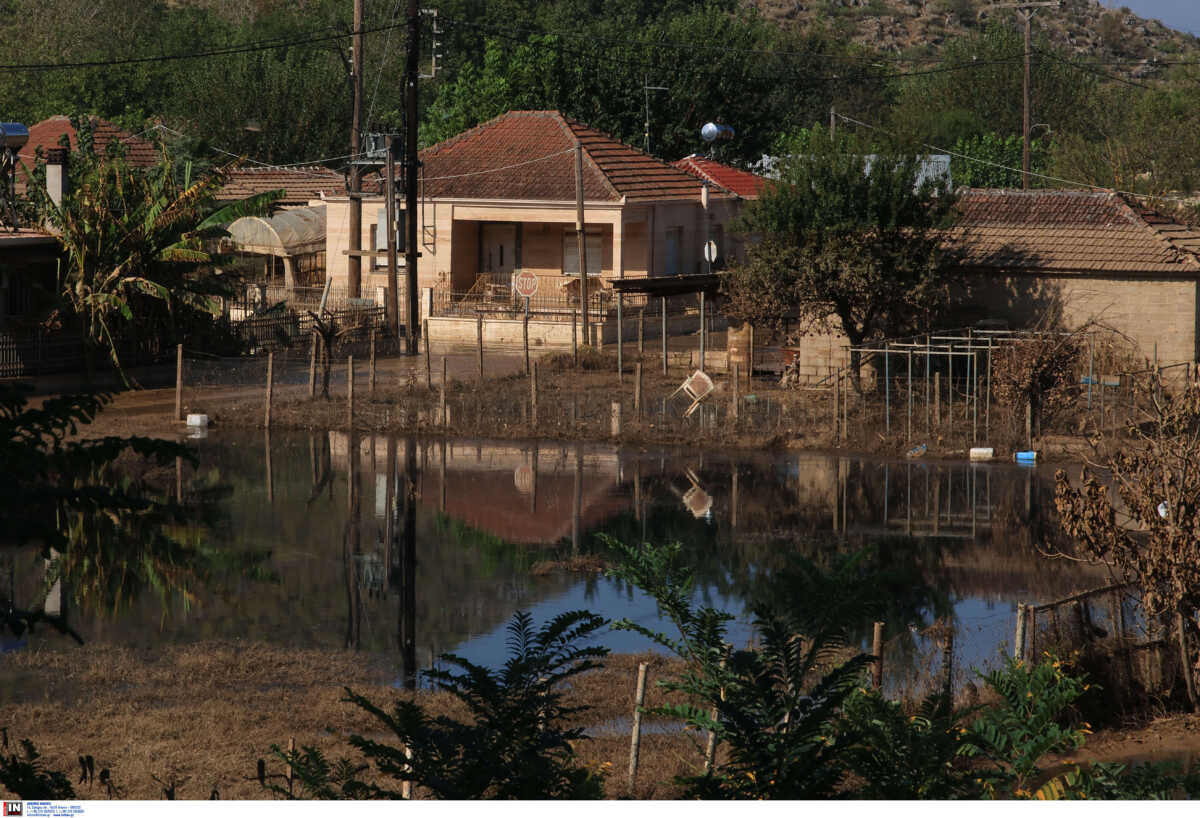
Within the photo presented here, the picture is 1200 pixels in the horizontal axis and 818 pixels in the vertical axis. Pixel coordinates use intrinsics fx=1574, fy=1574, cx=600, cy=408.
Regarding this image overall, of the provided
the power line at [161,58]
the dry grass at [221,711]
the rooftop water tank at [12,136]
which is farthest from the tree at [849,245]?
the power line at [161,58]

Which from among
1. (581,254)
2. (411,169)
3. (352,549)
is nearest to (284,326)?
(411,169)

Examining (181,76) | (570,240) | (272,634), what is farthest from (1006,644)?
(181,76)

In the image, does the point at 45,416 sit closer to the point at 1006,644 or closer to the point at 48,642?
the point at 48,642

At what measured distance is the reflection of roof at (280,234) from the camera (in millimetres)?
45156

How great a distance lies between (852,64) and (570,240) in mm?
40134

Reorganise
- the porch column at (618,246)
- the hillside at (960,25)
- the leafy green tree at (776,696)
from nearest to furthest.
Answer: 1. the leafy green tree at (776,696)
2. the porch column at (618,246)
3. the hillside at (960,25)

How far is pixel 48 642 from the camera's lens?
15.5m

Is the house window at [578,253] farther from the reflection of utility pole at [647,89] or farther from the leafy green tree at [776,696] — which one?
the leafy green tree at [776,696]

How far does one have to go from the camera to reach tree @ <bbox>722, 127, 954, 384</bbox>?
29406mm

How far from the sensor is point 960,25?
107750 mm

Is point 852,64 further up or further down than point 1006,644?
further up

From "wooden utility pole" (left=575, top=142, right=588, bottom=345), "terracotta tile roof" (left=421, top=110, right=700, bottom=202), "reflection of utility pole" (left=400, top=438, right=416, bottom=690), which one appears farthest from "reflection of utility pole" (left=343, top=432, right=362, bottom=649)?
"terracotta tile roof" (left=421, top=110, right=700, bottom=202)

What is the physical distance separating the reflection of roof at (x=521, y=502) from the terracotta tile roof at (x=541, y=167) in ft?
65.3

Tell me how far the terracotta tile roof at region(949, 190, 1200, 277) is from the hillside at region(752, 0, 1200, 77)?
7148cm
